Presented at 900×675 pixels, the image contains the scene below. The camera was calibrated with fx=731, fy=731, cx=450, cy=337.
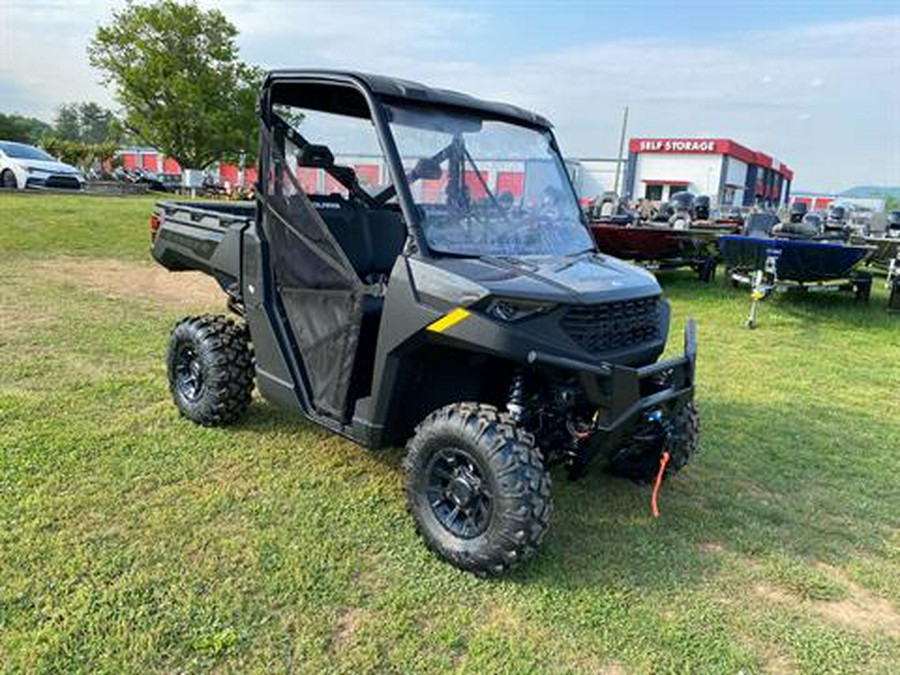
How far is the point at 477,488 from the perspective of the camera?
3115mm

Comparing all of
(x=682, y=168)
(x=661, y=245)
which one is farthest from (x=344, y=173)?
(x=682, y=168)

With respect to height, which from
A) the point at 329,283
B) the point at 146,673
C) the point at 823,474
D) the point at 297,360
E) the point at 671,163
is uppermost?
the point at 671,163

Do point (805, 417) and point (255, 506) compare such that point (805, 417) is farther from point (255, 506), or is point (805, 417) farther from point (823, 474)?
point (255, 506)

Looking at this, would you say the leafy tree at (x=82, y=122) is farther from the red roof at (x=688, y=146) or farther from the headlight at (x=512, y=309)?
the headlight at (x=512, y=309)

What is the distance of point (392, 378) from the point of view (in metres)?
3.27

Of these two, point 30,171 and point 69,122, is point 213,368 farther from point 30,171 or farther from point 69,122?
point 69,122

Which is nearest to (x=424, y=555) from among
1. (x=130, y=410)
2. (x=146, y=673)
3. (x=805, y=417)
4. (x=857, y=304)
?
(x=146, y=673)

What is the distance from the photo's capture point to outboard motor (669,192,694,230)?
13.2 m

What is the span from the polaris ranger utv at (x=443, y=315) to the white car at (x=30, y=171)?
1966cm

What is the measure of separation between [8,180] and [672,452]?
2242 centimetres

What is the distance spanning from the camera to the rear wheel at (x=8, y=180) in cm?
2070

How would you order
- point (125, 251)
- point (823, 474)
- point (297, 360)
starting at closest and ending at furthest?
point (297, 360)
point (823, 474)
point (125, 251)

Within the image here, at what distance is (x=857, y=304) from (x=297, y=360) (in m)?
9.73

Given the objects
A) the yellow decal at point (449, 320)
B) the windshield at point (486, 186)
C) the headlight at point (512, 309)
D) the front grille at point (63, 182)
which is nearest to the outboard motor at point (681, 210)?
the windshield at point (486, 186)
